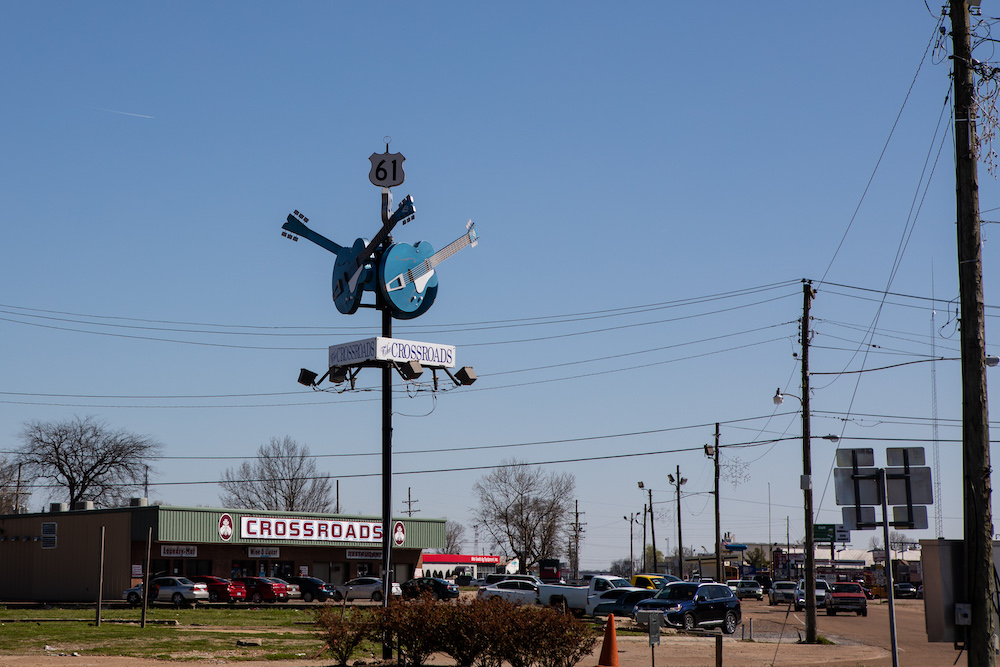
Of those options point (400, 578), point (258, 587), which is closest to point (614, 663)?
point (258, 587)

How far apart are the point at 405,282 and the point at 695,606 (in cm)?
1640

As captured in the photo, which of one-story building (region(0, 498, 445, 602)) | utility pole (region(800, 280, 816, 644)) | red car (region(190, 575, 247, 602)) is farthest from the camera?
one-story building (region(0, 498, 445, 602))

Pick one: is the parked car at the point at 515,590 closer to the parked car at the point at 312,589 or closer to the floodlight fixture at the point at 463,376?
the parked car at the point at 312,589

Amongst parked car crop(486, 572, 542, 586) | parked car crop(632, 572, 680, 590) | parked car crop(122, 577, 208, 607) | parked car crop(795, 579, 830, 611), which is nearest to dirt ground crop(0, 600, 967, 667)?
parked car crop(486, 572, 542, 586)

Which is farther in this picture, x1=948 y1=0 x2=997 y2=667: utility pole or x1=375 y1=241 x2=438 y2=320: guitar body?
x1=375 y1=241 x2=438 y2=320: guitar body

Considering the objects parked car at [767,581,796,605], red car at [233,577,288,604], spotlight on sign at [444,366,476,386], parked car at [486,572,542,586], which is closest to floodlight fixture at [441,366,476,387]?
spotlight on sign at [444,366,476,386]

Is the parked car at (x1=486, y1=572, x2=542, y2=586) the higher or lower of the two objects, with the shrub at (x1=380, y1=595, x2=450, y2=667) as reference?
lower

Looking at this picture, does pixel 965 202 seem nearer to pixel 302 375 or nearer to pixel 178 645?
pixel 302 375

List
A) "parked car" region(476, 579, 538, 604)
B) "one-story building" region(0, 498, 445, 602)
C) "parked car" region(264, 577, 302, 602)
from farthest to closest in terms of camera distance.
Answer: "one-story building" region(0, 498, 445, 602) → "parked car" region(264, 577, 302, 602) → "parked car" region(476, 579, 538, 604)

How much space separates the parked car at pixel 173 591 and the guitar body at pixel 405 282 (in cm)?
2491

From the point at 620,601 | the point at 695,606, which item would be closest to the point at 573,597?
the point at 620,601

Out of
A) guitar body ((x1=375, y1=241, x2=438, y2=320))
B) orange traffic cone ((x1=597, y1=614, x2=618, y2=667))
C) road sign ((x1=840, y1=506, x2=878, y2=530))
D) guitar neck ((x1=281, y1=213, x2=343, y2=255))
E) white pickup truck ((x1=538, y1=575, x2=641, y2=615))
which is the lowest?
white pickup truck ((x1=538, y1=575, x2=641, y2=615))

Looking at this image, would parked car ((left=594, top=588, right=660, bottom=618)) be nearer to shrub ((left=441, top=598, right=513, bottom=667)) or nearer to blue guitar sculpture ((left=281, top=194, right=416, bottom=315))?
blue guitar sculpture ((left=281, top=194, right=416, bottom=315))

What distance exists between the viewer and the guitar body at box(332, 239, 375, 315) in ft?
81.5
